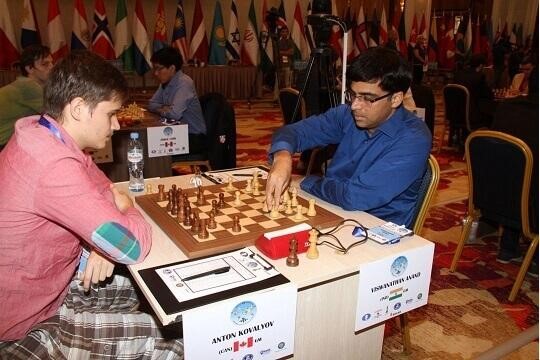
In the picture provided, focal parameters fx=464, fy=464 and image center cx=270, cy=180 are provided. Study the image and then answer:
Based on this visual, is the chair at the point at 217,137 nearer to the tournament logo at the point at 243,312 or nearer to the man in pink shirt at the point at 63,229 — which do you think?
the man in pink shirt at the point at 63,229

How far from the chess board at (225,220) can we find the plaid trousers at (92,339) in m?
0.27

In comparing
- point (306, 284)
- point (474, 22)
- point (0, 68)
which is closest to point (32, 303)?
point (306, 284)

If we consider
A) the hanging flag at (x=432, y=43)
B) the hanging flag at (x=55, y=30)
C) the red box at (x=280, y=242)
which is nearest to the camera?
the red box at (x=280, y=242)

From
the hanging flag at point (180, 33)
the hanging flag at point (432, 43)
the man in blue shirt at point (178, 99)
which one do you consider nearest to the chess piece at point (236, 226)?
the man in blue shirt at point (178, 99)

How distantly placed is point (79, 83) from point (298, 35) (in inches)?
352

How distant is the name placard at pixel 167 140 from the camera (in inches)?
137

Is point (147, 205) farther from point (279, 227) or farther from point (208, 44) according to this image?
point (208, 44)

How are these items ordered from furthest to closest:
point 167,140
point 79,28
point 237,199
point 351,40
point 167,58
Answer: point 351,40 → point 79,28 → point 167,58 → point 167,140 → point 237,199

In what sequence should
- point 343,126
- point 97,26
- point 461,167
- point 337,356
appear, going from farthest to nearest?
1. point 97,26
2. point 461,167
3. point 343,126
4. point 337,356

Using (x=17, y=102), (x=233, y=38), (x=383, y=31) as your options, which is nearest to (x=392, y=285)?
(x=17, y=102)

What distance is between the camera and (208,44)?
962cm

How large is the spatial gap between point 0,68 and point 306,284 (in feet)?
27.9

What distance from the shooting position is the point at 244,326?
1.20 metres

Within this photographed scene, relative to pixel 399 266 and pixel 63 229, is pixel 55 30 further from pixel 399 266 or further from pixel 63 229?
pixel 399 266
